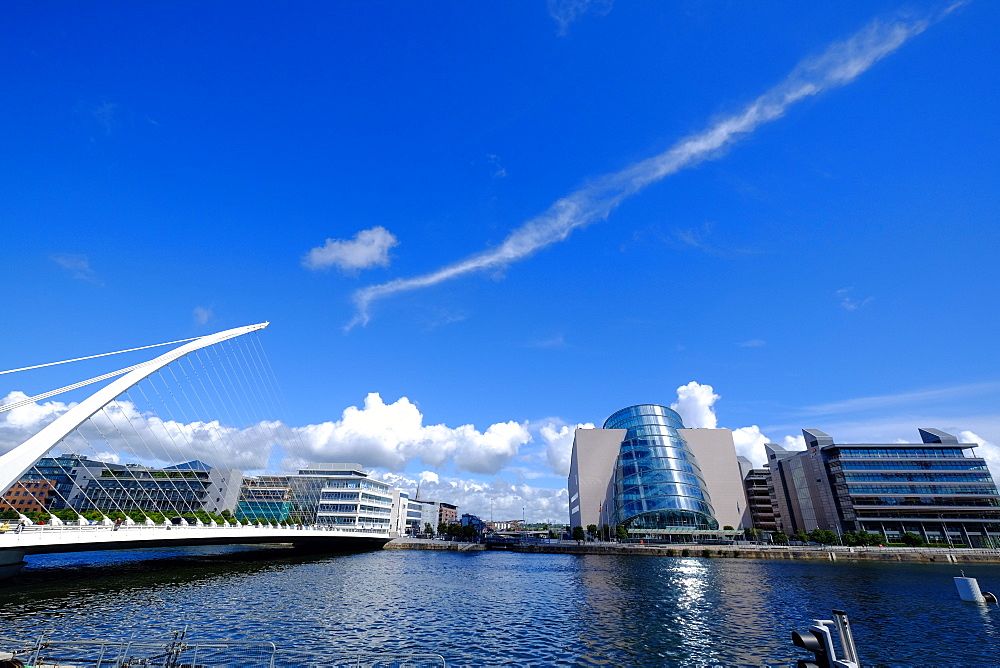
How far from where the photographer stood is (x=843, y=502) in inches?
4584

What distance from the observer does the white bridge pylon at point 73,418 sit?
30.4 m

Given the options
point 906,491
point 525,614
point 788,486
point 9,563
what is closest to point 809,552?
point 906,491

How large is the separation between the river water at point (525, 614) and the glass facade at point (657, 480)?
203 feet

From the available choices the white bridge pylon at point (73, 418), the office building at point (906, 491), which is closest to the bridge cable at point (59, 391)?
the white bridge pylon at point (73, 418)

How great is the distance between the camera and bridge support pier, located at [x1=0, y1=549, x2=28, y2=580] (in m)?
39.7

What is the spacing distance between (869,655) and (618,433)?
121 metres

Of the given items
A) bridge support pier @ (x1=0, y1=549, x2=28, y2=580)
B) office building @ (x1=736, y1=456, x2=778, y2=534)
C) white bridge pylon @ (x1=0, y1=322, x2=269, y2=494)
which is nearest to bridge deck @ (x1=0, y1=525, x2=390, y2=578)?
bridge support pier @ (x1=0, y1=549, x2=28, y2=580)

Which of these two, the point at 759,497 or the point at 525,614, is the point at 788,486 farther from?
the point at 525,614

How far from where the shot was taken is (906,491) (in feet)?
368

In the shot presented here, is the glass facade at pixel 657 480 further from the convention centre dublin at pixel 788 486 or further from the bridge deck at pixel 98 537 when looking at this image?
the bridge deck at pixel 98 537

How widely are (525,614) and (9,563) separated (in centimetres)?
4661

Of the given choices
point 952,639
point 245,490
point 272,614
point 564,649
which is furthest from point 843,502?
point 245,490

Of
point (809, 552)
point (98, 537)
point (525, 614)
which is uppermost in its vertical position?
point (98, 537)

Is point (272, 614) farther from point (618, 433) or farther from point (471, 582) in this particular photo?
point (618, 433)
